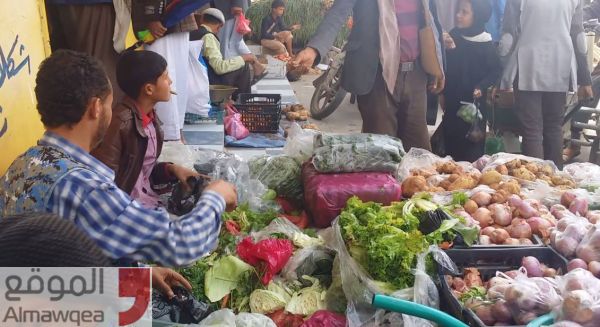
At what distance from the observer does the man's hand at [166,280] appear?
8.55 ft

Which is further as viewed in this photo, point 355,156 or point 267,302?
point 355,156

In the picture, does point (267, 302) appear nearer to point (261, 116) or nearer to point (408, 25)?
point (408, 25)

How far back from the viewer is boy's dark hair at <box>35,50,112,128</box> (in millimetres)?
2012

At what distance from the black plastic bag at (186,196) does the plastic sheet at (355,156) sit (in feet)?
2.44

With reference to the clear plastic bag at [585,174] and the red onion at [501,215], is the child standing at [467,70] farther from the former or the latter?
the red onion at [501,215]

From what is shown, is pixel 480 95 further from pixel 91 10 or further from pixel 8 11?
pixel 8 11

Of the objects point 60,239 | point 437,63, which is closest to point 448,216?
point 437,63

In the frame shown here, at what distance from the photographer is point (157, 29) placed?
15.9ft

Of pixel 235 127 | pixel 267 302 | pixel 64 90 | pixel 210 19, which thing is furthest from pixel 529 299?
pixel 210 19

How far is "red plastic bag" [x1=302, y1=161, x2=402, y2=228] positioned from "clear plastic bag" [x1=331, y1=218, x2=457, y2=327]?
643 mm

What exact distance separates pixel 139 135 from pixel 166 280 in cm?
89

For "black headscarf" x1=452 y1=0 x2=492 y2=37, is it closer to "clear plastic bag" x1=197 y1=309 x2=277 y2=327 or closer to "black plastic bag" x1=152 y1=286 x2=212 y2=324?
"clear plastic bag" x1=197 y1=309 x2=277 y2=327

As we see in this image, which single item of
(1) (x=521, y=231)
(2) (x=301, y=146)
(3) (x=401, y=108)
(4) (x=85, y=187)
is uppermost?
(4) (x=85, y=187)

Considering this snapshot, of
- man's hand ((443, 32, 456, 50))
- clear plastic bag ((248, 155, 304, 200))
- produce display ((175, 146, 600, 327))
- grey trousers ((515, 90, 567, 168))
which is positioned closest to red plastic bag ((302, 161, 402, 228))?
produce display ((175, 146, 600, 327))
